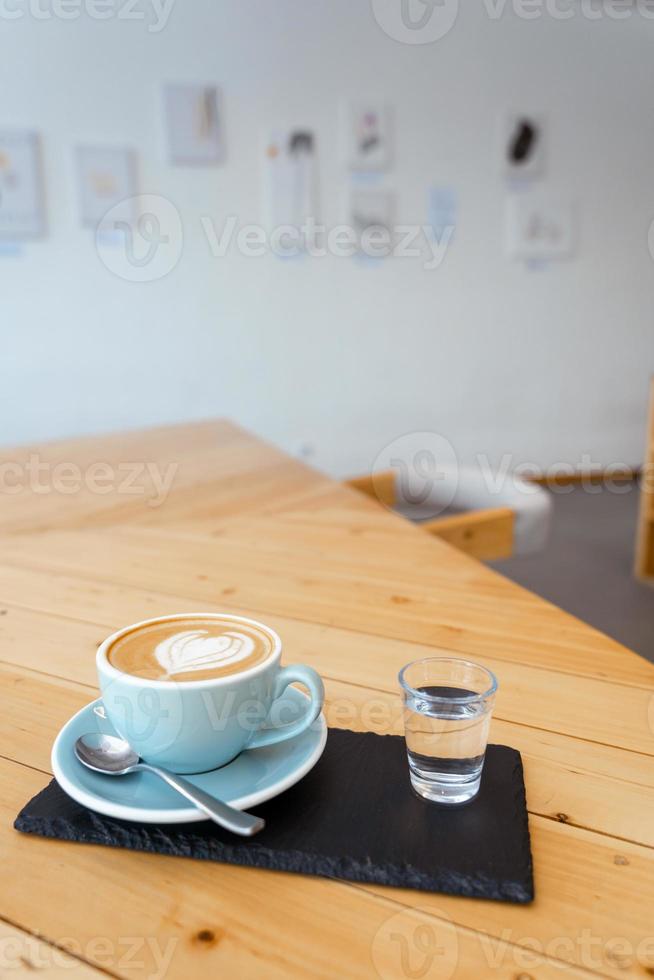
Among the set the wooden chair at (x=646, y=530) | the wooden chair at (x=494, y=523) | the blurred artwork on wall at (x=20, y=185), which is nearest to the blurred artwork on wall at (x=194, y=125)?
the blurred artwork on wall at (x=20, y=185)

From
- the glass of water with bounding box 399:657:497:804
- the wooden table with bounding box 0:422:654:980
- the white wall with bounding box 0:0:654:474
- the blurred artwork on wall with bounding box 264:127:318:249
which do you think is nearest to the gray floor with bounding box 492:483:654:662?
the white wall with bounding box 0:0:654:474

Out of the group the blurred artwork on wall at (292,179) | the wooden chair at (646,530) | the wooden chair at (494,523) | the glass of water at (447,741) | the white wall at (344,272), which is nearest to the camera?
the glass of water at (447,741)

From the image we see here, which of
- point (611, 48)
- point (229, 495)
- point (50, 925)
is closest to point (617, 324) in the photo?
point (611, 48)

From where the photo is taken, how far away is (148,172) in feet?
11.3

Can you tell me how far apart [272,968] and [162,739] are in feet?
0.46

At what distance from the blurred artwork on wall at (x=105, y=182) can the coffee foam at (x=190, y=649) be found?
3.22 metres

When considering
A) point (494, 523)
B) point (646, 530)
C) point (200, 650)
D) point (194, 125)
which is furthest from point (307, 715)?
point (194, 125)

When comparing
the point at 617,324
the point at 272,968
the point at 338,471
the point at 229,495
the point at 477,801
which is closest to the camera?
the point at 272,968

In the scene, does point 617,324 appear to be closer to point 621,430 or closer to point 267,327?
point 621,430

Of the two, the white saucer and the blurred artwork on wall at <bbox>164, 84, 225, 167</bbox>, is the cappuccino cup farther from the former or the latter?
the blurred artwork on wall at <bbox>164, 84, 225, 167</bbox>

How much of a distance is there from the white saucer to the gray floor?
2.07m

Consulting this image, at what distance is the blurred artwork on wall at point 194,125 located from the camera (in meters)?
3.40

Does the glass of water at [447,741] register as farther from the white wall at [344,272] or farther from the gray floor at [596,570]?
→ the white wall at [344,272]

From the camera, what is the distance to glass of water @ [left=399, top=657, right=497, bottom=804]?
50 centimetres
